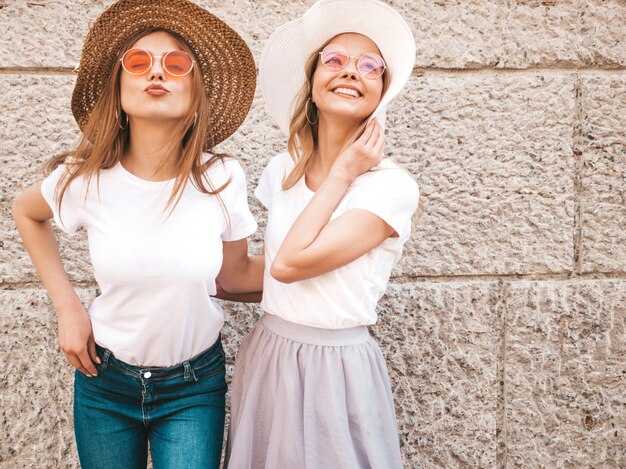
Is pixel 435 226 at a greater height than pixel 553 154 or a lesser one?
lesser

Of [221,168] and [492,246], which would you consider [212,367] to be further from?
[492,246]

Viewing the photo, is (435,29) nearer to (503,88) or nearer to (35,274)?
(503,88)

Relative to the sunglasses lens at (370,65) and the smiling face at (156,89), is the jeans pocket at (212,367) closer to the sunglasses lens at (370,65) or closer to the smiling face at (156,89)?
the smiling face at (156,89)

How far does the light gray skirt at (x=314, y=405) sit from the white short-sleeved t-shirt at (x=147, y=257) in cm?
25

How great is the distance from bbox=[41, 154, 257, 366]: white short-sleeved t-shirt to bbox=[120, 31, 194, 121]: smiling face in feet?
0.67

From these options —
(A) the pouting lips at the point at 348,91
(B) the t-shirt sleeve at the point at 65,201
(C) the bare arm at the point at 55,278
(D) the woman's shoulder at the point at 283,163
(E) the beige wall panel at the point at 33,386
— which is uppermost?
(A) the pouting lips at the point at 348,91

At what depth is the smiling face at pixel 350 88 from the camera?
1961 millimetres

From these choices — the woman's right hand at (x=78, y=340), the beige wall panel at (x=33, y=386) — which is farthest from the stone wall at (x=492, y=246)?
the woman's right hand at (x=78, y=340)

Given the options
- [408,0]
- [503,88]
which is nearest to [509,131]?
[503,88]

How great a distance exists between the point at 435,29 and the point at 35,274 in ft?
7.00

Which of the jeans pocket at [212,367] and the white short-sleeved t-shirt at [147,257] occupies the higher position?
the white short-sleeved t-shirt at [147,257]

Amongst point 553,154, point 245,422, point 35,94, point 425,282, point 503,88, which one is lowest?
point 245,422

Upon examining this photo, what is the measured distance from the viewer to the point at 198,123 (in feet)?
6.45

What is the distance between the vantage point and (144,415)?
6.33ft
